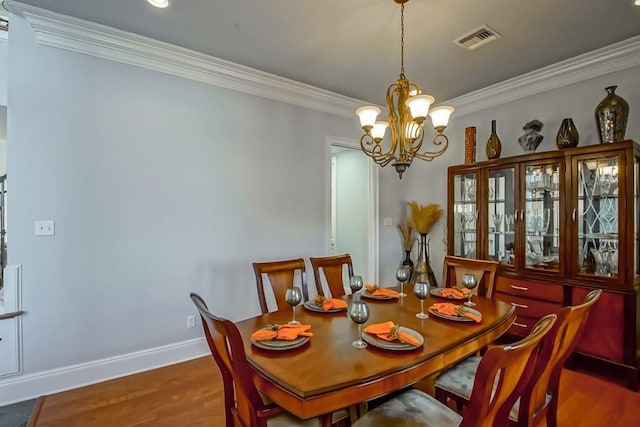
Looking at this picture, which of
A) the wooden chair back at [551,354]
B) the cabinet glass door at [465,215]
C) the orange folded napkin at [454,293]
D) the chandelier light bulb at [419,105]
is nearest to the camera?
the wooden chair back at [551,354]

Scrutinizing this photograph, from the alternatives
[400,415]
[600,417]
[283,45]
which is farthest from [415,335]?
[283,45]

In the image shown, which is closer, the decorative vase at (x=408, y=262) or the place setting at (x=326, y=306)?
the place setting at (x=326, y=306)

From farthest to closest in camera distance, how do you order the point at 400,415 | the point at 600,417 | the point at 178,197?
the point at 178,197
the point at 600,417
the point at 400,415

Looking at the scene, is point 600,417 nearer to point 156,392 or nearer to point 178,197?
point 156,392

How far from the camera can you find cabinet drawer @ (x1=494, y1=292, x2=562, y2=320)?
9.48ft

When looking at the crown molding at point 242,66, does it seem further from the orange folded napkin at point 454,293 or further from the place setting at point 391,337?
the place setting at point 391,337

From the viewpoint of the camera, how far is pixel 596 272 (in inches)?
106

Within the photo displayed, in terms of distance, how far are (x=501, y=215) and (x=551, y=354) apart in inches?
92.9

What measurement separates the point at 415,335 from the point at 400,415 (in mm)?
339

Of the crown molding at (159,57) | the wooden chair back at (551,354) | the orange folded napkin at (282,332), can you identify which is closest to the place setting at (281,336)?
the orange folded napkin at (282,332)

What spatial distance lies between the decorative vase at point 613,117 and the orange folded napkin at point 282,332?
113 inches

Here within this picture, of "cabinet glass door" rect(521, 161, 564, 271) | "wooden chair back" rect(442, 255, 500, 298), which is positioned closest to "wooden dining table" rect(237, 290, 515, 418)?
"wooden chair back" rect(442, 255, 500, 298)

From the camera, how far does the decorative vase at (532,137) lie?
3170 mm

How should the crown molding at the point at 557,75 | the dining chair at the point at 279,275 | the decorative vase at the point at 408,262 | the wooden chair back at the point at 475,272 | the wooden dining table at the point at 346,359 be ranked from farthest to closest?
the decorative vase at the point at 408,262 < the crown molding at the point at 557,75 < the wooden chair back at the point at 475,272 < the dining chair at the point at 279,275 < the wooden dining table at the point at 346,359
